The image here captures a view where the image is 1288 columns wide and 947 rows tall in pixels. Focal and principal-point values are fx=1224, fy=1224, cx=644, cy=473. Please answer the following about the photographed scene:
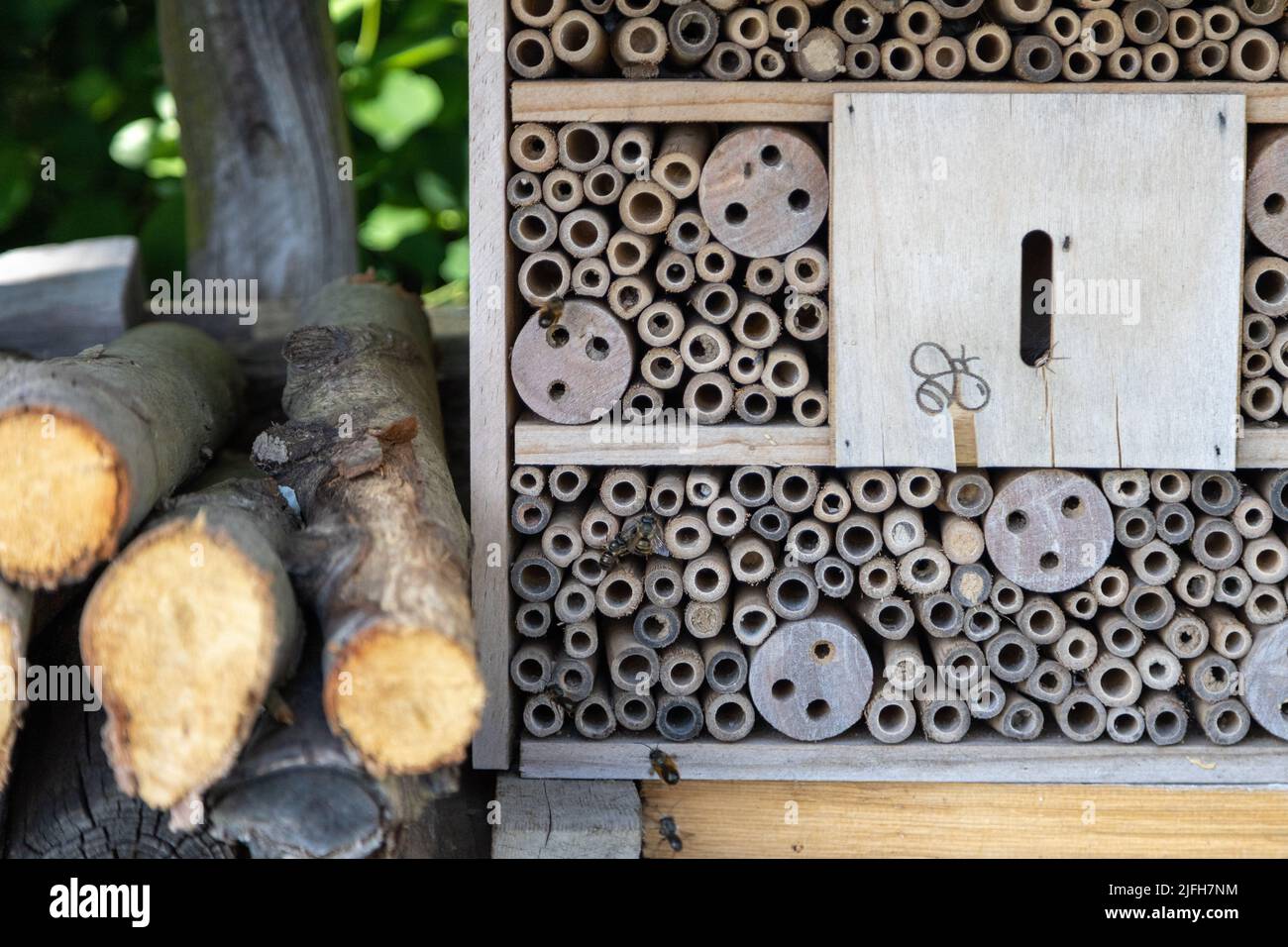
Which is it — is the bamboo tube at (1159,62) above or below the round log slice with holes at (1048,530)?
above

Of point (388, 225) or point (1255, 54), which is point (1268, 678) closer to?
point (1255, 54)

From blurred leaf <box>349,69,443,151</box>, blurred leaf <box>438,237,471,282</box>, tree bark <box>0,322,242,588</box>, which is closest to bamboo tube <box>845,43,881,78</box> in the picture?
tree bark <box>0,322,242,588</box>

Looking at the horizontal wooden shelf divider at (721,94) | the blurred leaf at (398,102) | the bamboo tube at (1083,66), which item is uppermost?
the blurred leaf at (398,102)

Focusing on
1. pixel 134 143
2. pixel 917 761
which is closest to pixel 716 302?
pixel 917 761

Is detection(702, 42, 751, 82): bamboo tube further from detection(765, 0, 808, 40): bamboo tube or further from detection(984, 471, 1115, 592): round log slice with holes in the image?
detection(984, 471, 1115, 592): round log slice with holes

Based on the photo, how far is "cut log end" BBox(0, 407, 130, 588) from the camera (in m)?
1.47

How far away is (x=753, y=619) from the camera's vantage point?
7.21 ft

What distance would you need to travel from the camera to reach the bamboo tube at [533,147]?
207 cm

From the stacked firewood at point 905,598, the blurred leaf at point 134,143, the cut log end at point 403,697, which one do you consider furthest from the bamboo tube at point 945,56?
the blurred leaf at point 134,143

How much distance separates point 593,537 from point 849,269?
64 centimetres

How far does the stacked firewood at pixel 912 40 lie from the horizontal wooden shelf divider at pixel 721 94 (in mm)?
24

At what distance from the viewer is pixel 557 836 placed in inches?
81.0

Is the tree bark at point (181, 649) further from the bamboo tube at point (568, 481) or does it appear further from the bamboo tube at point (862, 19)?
the bamboo tube at point (862, 19)

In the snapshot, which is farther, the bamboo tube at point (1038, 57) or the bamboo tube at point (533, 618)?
the bamboo tube at point (533, 618)
